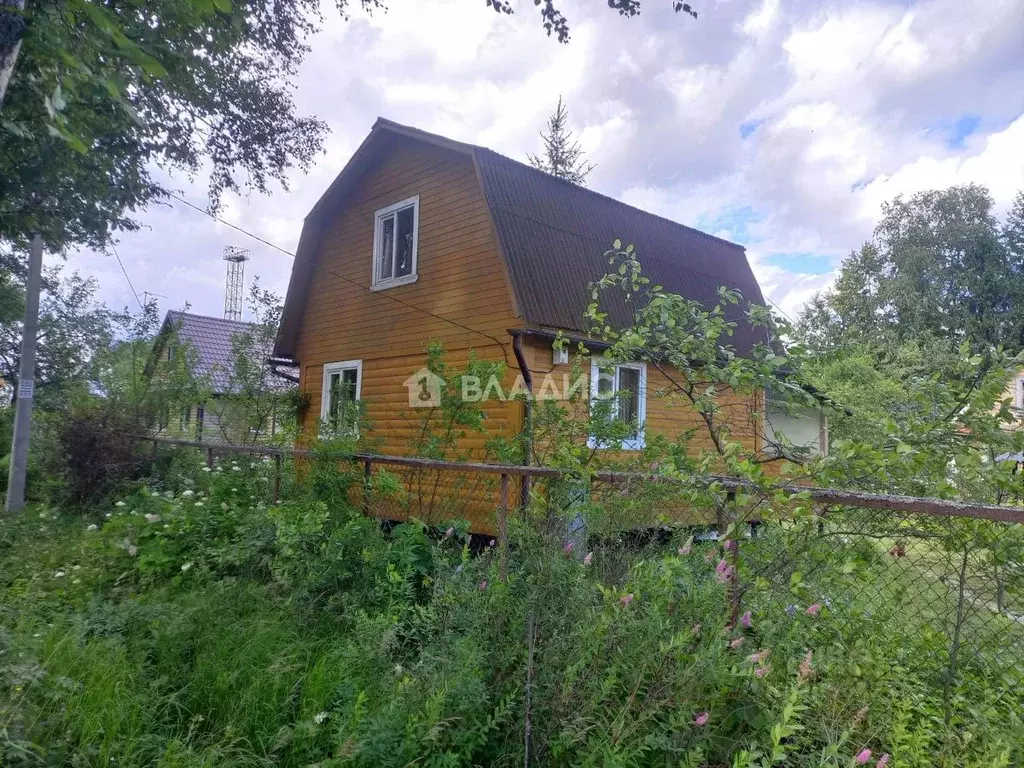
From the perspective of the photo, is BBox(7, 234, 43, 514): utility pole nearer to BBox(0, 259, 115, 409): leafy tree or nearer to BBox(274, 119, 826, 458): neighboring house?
BBox(274, 119, 826, 458): neighboring house

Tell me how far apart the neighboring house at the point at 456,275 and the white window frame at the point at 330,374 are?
0.11ft

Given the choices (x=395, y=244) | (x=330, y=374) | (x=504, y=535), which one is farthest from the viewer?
(x=330, y=374)

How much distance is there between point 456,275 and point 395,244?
1.78 metres

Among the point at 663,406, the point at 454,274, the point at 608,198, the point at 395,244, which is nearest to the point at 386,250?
the point at 395,244

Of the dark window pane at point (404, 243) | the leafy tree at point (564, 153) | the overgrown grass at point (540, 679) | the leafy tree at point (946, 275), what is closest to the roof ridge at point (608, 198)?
the dark window pane at point (404, 243)

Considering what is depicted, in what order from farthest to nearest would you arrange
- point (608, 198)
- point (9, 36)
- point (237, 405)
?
1. point (237, 405)
2. point (608, 198)
3. point (9, 36)

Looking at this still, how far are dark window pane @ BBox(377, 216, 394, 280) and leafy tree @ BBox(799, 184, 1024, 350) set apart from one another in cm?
2045

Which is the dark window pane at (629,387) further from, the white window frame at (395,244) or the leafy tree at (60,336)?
the leafy tree at (60,336)

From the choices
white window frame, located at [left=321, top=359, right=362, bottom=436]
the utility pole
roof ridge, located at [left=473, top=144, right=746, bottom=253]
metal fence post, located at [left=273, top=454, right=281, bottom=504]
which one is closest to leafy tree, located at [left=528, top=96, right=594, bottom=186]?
roof ridge, located at [left=473, top=144, right=746, bottom=253]

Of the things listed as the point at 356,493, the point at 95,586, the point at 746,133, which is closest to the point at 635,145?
the point at 746,133

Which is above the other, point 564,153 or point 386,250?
point 564,153

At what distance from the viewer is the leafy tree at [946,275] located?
79.3 feet

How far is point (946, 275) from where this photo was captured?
24.8 m

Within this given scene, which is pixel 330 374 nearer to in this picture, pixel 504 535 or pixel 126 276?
pixel 126 276
